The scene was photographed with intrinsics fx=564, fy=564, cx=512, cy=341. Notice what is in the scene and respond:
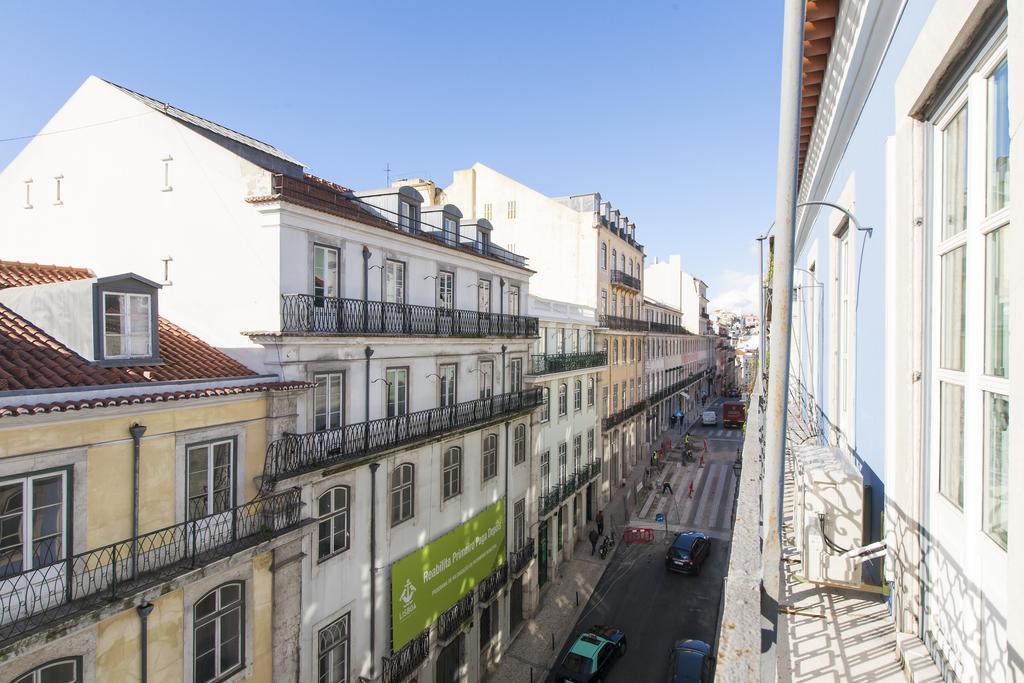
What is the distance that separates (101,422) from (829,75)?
1159 centimetres

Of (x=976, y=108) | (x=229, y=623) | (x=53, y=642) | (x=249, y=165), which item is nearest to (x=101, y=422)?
(x=53, y=642)

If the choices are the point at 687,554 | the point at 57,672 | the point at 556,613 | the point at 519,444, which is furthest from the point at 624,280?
the point at 57,672

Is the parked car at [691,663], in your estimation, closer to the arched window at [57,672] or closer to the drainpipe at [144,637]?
the drainpipe at [144,637]

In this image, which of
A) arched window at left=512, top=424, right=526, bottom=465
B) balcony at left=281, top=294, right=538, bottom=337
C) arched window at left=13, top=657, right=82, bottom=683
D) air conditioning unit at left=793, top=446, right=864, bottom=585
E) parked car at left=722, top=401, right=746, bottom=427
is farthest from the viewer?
parked car at left=722, top=401, right=746, bottom=427

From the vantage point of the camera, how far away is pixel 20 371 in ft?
29.7

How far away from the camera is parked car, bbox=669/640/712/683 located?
1759cm

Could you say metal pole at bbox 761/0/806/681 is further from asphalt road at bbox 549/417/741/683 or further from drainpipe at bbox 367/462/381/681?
asphalt road at bbox 549/417/741/683

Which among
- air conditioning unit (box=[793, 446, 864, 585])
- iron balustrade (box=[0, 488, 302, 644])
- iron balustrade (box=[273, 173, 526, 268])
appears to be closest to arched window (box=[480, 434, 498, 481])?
iron balustrade (box=[273, 173, 526, 268])

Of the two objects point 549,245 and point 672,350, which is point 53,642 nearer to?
point 549,245

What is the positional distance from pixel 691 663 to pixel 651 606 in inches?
247

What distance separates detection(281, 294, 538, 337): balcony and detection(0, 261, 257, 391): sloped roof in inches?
65.2

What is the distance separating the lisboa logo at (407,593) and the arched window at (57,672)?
793 cm

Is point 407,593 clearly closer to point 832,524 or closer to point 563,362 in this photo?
point 832,524

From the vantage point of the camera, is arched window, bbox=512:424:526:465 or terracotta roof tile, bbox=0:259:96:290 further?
arched window, bbox=512:424:526:465
